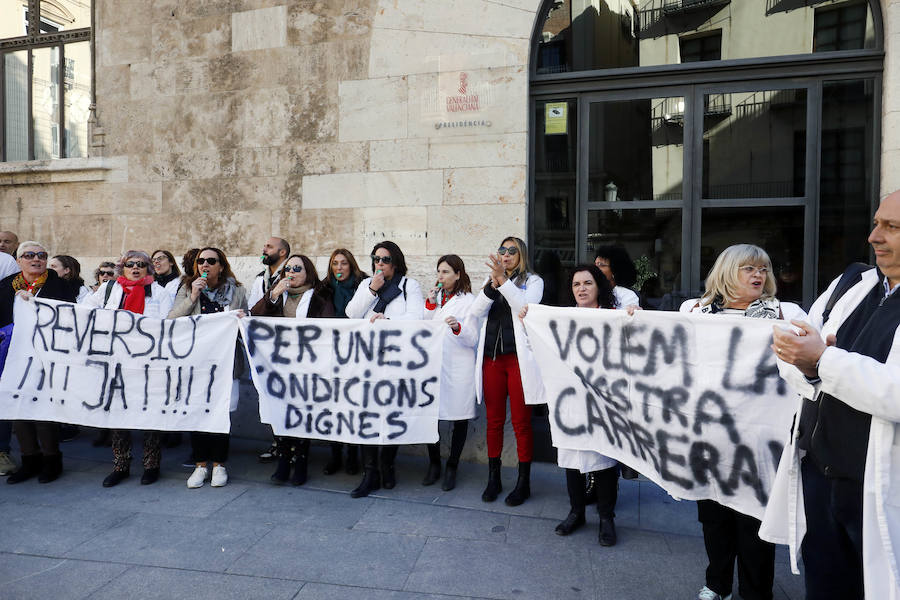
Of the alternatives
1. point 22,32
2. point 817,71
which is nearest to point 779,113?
point 817,71

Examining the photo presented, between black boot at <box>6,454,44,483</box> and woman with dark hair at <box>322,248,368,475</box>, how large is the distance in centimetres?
242

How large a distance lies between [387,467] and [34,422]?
305 cm

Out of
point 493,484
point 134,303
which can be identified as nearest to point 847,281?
point 493,484

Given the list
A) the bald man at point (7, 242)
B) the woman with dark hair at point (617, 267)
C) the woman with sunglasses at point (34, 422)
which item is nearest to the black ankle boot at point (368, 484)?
the woman with sunglasses at point (34, 422)

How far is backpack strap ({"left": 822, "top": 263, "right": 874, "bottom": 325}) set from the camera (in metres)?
2.43

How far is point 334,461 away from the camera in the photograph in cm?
554

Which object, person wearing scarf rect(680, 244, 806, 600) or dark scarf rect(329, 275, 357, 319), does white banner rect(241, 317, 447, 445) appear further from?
person wearing scarf rect(680, 244, 806, 600)

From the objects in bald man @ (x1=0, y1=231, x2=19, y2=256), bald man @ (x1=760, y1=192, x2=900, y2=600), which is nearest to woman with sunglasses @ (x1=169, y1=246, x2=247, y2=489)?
bald man @ (x1=0, y1=231, x2=19, y2=256)

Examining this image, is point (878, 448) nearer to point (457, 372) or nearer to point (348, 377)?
point (457, 372)

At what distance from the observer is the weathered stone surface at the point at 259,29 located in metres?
7.41

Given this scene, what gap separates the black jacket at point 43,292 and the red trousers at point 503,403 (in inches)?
154

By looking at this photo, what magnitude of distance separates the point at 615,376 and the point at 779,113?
388cm

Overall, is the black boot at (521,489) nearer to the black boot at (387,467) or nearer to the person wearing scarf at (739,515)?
the black boot at (387,467)

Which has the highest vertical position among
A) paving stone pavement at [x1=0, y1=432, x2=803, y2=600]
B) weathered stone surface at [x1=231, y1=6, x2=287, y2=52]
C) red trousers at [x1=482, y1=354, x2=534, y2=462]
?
weathered stone surface at [x1=231, y1=6, x2=287, y2=52]
